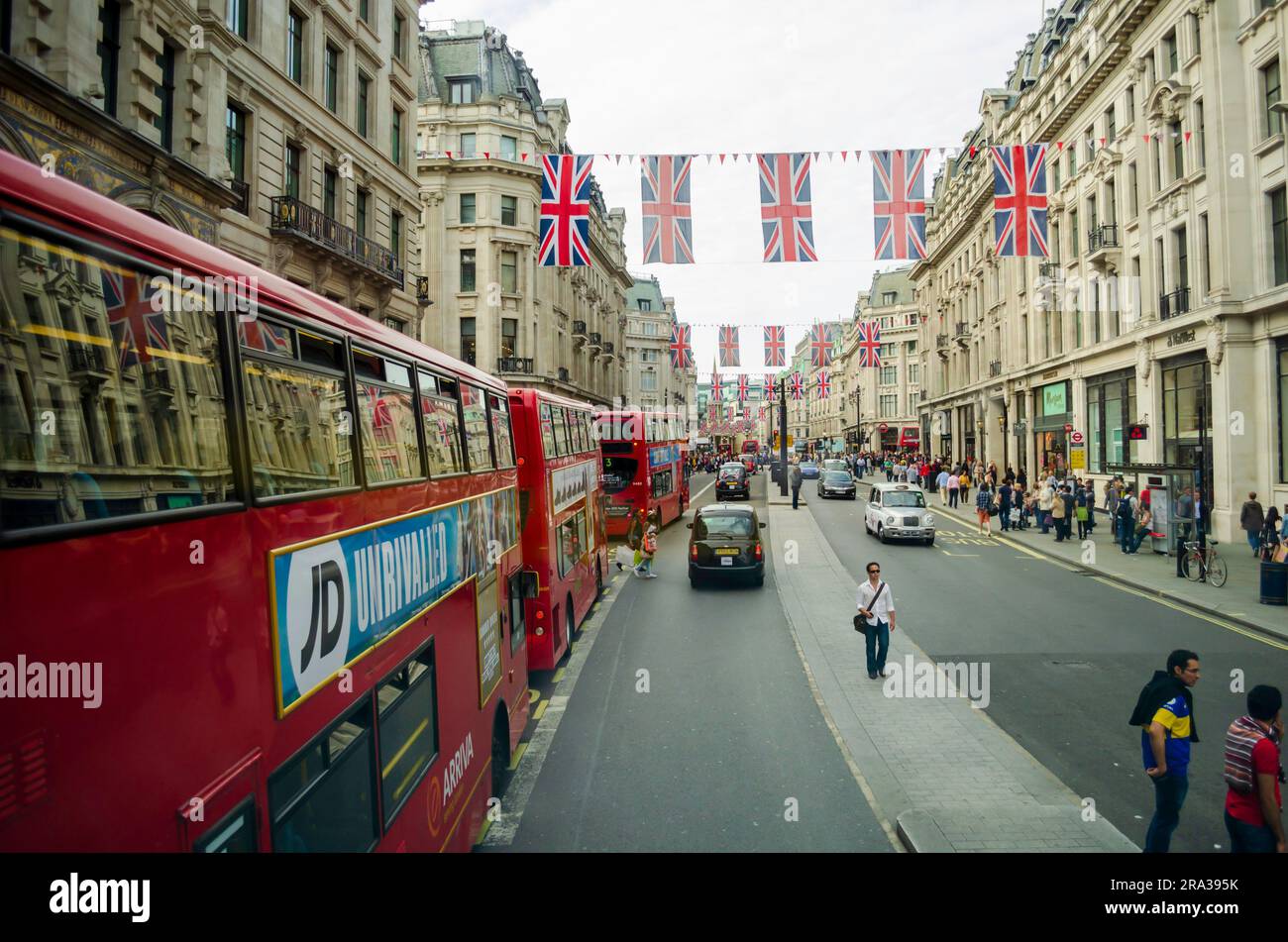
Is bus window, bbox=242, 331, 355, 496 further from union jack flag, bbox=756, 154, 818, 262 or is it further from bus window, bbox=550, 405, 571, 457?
union jack flag, bbox=756, 154, 818, 262

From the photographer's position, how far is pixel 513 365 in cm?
4378

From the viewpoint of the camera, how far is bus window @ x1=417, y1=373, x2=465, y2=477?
5645mm

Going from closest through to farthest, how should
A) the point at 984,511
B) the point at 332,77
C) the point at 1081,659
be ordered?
the point at 1081,659, the point at 332,77, the point at 984,511

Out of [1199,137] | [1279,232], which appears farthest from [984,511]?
[1199,137]

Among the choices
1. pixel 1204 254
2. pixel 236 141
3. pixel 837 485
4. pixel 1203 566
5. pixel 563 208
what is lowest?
pixel 1203 566

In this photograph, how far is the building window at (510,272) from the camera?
44.2m

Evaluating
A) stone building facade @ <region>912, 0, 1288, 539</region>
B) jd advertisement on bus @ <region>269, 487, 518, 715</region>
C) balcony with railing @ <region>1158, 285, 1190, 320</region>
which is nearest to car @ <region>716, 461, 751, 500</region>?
stone building facade @ <region>912, 0, 1288, 539</region>

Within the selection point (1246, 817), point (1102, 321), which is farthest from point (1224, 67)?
point (1246, 817)

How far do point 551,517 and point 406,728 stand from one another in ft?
21.6

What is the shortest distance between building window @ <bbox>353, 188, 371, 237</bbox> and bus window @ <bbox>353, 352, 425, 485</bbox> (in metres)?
19.8

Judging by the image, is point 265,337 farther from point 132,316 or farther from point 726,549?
point 726,549

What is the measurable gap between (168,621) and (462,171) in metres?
45.3
